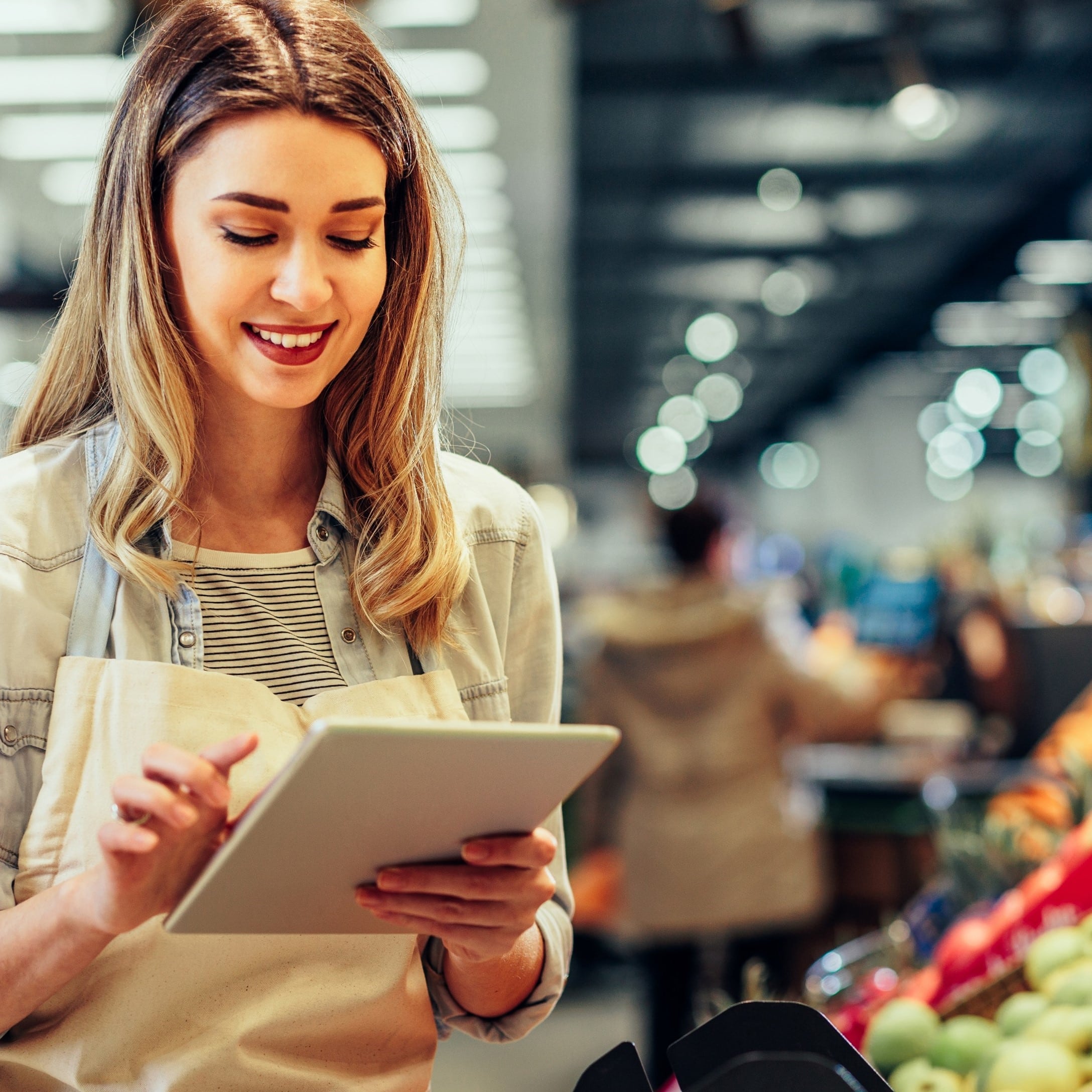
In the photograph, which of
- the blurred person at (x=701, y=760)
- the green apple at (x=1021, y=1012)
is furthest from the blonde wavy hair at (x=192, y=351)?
the blurred person at (x=701, y=760)

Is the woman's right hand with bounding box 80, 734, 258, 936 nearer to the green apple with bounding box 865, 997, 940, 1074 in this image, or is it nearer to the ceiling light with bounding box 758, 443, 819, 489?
the green apple with bounding box 865, 997, 940, 1074

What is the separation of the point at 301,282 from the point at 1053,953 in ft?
4.47

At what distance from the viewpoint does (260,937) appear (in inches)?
46.9

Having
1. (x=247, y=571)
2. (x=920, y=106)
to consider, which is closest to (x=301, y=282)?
(x=247, y=571)

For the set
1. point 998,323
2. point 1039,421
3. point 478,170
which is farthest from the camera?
point 1039,421

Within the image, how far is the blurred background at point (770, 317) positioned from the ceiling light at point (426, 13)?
20 millimetres

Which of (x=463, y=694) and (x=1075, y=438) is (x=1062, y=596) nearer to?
(x=1075, y=438)

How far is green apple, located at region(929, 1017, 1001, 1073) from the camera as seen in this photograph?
5.43 ft

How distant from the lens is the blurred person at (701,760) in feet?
13.7

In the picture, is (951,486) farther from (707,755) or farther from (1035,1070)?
(1035,1070)

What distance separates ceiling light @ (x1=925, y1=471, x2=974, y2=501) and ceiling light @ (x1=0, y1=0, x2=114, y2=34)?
2203 centimetres

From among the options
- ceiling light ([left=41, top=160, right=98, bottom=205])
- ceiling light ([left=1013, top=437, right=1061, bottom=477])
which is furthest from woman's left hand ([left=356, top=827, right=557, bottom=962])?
ceiling light ([left=1013, top=437, right=1061, bottom=477])

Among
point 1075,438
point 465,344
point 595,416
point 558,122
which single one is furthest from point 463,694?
point 595,416

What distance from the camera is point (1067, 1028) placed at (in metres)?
1.55
